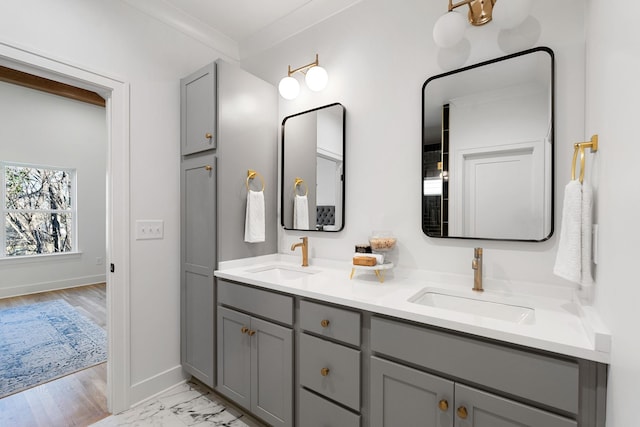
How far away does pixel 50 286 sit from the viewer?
4762 mm

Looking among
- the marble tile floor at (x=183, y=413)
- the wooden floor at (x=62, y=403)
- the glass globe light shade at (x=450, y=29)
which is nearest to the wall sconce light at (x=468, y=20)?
the glass globe light shade at (x=450, y=29)

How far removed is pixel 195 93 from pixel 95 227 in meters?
4.38

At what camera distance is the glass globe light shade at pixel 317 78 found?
2033mm

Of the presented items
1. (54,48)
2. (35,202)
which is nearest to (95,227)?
(35,202)

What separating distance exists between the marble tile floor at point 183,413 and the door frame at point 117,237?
4.1 inches

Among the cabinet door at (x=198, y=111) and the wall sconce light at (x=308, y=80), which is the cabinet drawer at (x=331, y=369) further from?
the wall sconce light at (x=308, y=80)

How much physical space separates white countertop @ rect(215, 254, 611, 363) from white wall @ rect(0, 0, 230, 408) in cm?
56

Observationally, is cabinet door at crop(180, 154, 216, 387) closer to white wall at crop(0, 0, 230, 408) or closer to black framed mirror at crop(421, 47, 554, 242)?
white wall at crop(0, 0, 230, 408)

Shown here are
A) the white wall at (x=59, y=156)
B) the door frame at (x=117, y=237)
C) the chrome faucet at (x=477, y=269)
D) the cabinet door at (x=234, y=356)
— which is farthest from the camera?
the white wall at (x=59, y=156)

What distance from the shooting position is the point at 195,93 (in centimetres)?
211

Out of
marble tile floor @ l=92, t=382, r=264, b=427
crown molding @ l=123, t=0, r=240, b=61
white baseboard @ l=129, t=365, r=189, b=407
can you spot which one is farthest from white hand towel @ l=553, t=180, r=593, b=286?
crown molding @ l=123, t=0, r=240, b=61

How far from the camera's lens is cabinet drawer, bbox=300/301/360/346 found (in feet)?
4.38

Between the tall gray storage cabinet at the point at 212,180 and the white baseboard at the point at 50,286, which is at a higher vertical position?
the tall gray storage cabinet at the point at 212,180

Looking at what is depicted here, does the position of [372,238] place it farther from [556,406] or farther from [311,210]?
[556,406]
